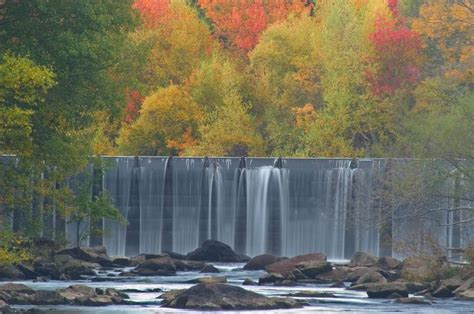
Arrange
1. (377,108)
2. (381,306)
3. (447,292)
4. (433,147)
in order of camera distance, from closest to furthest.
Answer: (381,306) < (447,292) < (433,147) < (377,108)

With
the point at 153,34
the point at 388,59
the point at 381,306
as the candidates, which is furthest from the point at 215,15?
the point at 381,306

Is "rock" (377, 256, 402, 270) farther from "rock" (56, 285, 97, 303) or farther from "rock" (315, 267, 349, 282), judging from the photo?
"rock" (56, 285, 97, 303)

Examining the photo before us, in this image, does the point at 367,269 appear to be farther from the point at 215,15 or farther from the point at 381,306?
the point at 215,15

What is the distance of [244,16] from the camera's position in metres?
106

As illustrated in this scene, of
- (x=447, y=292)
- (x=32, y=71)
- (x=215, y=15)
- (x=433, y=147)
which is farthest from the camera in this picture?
(x=215, y=15)

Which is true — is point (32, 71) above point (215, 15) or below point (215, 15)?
below

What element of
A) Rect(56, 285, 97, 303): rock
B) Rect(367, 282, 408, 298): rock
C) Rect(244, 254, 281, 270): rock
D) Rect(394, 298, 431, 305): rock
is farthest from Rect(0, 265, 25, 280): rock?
Rect(394, 298, 431, 305): rock

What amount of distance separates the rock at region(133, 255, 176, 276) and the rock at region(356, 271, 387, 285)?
878 centimetres

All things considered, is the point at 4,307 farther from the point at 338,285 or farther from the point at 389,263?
the point at 389,263

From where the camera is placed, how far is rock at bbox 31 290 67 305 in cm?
4916

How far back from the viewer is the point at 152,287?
186 feet

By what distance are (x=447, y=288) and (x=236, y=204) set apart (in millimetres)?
23978

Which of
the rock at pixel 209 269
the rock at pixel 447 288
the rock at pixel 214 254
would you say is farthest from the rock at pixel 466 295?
the rock at pixel 214 254

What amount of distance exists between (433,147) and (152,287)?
1232 cm
